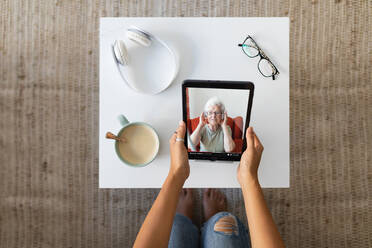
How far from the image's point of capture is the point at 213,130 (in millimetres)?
743

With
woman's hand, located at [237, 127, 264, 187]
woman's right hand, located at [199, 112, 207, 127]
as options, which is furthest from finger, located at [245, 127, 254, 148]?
woman's right hand, located at [199, 112, 207, 127]

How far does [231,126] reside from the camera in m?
0.75

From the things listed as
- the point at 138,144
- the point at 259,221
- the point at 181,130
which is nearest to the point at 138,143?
the point at 138,144

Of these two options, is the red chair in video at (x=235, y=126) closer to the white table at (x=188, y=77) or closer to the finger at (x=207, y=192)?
the white table at (x=188, y=77)

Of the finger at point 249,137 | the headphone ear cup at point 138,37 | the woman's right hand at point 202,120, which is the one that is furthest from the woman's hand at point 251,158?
the headphone ear cup at point 138,37

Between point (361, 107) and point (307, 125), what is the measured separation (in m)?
0.25

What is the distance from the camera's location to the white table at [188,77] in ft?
2.65

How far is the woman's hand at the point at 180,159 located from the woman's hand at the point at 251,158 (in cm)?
15

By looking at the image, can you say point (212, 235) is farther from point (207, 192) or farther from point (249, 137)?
point (249, 137)

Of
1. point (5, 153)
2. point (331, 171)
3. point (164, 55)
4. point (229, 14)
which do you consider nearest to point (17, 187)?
point (5, 153)

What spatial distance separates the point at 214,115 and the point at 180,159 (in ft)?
0.48

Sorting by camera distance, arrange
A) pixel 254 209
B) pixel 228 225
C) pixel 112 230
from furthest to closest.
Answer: pixel 112 230 → pixel 228 225 → pixel 254 209

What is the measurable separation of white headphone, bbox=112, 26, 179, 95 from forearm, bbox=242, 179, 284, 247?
1.22 feet

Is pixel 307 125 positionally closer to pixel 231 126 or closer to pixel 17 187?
pixel 231 126
